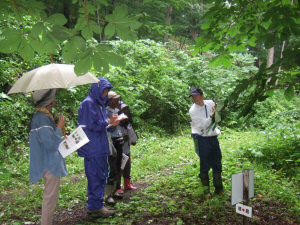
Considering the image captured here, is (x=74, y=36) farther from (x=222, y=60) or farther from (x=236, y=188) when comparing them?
(x=222, y=60)

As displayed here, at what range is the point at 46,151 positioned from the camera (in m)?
3.55

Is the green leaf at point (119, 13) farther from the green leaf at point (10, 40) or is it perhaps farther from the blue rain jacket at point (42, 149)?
the blue rain jacket at point (42, 149)

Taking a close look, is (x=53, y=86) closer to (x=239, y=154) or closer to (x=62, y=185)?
(x=62, y=185)

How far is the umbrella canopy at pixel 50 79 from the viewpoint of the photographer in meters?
3.47

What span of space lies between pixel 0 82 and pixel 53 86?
224 inches

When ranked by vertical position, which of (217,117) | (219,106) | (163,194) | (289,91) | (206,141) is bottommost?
(163,194)

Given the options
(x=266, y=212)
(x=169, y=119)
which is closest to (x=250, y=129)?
(x=169, y=119)

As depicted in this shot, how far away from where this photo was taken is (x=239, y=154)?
718cm

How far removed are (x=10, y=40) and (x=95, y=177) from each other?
2.52 metres

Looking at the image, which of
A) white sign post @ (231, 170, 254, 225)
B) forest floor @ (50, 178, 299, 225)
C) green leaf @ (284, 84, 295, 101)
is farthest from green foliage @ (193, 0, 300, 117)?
forest floor @ (50, 178, 299, 225)

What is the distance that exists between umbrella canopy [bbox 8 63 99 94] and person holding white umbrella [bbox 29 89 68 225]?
134 millimetres

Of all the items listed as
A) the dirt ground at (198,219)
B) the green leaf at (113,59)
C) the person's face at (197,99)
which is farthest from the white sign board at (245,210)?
the person's face at (197,99)

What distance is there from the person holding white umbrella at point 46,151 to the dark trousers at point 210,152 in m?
2.31

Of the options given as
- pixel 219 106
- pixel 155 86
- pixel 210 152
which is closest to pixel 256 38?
pixel 219 106
